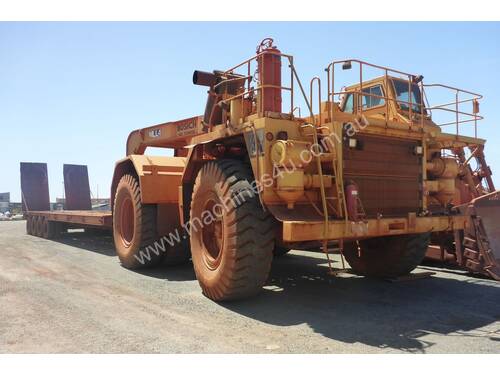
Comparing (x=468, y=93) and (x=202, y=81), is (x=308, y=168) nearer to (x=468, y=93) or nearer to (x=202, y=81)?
(x=202, y=81)

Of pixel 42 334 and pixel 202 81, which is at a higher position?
pixel 202 81

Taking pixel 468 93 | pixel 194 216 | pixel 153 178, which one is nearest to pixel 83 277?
pixel 153 178

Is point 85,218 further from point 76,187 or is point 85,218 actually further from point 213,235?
point 76,187

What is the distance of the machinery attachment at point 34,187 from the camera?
54.1ft

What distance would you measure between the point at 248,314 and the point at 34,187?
577 inches

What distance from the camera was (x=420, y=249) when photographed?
6.63 m

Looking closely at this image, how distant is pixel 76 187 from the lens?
1698 centimetres

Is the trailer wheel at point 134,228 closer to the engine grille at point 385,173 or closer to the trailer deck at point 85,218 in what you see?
the trailer deck at point 85,218

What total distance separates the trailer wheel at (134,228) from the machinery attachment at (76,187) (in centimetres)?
921

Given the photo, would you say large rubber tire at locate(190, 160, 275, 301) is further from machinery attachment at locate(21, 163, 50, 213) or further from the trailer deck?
machinery attachment at locate(21, 163, 50, 213)

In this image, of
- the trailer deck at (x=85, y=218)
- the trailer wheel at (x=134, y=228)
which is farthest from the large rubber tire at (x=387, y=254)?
the trailer deck at (x=85, y=218)

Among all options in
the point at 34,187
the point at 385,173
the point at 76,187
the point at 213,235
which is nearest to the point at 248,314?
the point at 213,235

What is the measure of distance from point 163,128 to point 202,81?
2.65 meters

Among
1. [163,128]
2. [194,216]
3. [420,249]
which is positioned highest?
[163,128]
